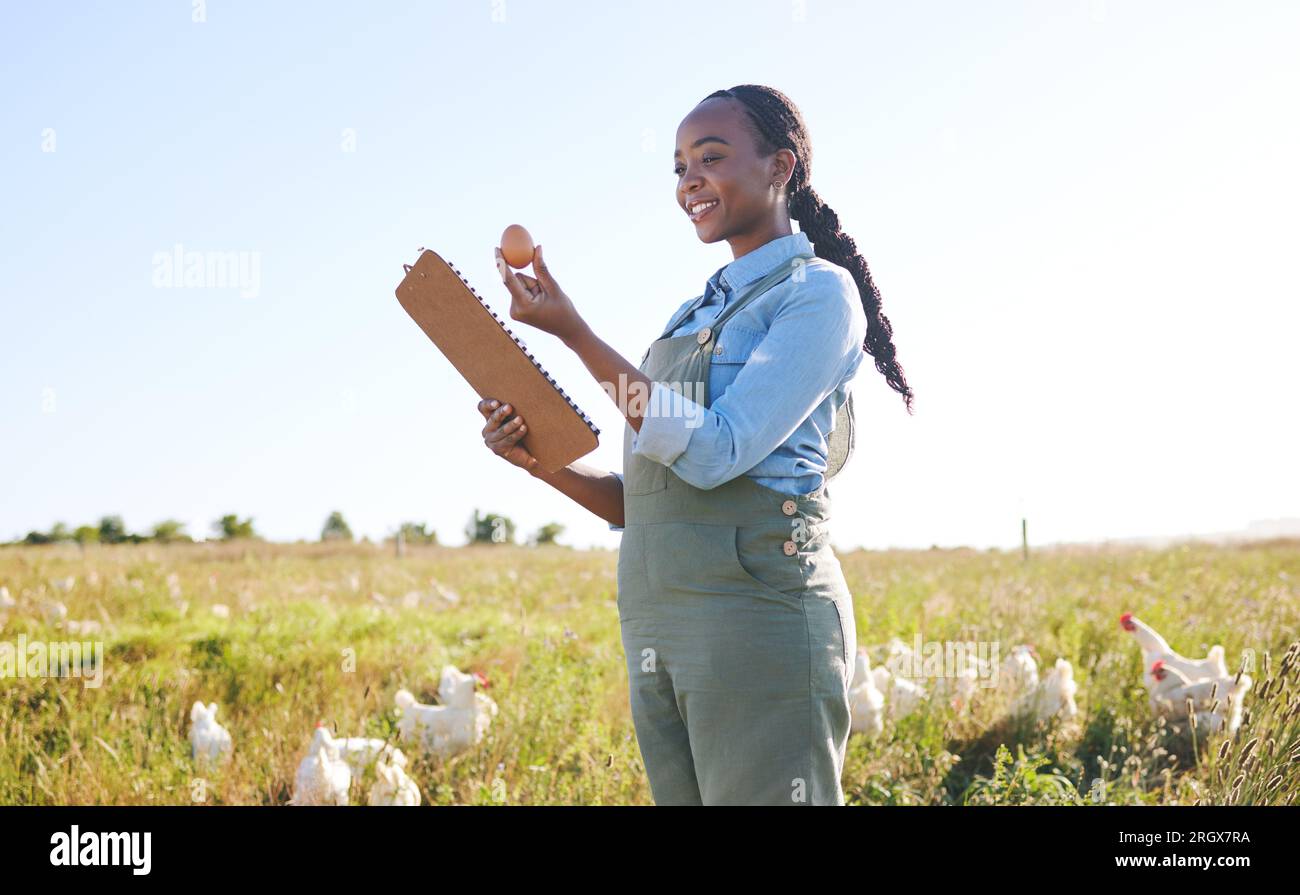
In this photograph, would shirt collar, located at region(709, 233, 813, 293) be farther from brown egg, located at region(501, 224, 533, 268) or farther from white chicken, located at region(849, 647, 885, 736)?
white chicken, located at region(849, 647, 885, 736)

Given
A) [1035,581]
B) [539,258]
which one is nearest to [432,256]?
[539,258]

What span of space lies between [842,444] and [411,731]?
3.03 meters

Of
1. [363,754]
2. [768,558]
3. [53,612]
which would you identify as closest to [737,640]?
[768,558]

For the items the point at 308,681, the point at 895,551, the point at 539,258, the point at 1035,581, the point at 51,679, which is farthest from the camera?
the point at 895,551

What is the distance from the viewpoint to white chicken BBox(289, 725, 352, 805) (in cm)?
400

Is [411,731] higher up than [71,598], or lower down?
lower down

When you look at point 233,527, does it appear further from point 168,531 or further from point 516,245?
point 516,245

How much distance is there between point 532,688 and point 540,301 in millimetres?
3537

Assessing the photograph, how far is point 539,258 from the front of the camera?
2086mm

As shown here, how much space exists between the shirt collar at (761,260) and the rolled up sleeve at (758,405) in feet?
0.71

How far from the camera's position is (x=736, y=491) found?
2086 mm

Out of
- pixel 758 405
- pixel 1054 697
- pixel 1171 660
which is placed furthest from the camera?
pixel 1171 660
